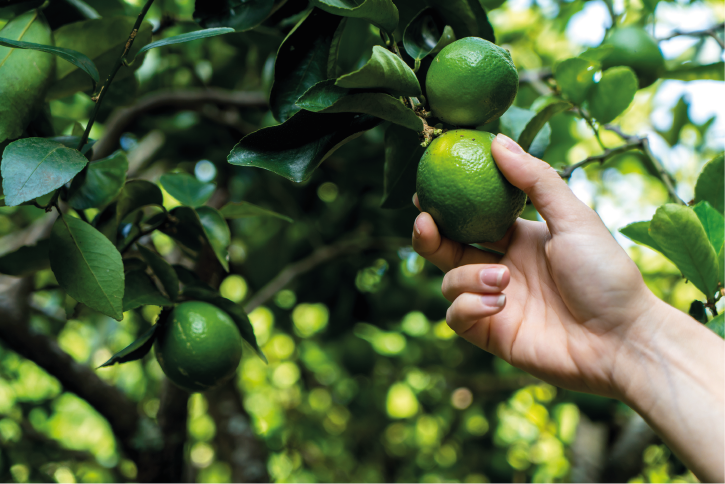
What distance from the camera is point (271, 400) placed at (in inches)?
121

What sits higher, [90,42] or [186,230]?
[90,42]

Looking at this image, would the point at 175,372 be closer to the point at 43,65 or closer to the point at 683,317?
the point at 43,65

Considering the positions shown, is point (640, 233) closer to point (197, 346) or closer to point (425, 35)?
point (425, 35)

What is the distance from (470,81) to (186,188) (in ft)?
2.01

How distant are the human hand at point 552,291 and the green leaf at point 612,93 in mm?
296

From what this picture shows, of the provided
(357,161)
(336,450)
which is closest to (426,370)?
(336,450)

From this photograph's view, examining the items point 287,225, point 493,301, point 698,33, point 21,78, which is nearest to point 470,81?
point 493,301

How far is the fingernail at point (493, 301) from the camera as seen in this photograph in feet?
2.48

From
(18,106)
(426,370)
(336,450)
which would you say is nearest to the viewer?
(18,106)

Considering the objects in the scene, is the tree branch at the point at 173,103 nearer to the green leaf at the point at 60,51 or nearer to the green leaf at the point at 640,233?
the green leaf at the point at 60,51

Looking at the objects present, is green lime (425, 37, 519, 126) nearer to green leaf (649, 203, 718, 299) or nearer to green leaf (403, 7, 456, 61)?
green leaf (403, 7, 456, 61)

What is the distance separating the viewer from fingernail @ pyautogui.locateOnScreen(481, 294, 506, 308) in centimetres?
75

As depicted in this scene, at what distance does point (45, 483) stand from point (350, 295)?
116cm

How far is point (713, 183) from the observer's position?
88 centimetres
